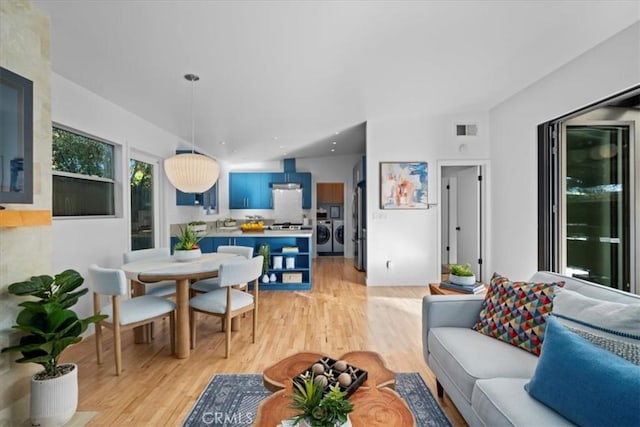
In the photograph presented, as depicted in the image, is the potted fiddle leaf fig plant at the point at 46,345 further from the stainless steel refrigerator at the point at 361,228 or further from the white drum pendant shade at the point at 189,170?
the stainless steel refrigerator at the point at 361,228

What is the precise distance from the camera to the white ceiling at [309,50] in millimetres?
2023

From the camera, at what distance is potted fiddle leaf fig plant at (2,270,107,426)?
1688 millimetres

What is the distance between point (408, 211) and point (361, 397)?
4.01 m

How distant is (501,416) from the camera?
3.92 ft

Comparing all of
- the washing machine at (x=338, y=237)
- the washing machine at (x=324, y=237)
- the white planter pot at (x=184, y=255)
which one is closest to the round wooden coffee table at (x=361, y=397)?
the white planter pot at (x=184, y=255)

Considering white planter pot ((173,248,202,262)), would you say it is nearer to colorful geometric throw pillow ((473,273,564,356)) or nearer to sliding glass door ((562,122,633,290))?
colorful geometric throw pillow ((473,273,564,356))

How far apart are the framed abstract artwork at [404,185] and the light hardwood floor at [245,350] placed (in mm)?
1488

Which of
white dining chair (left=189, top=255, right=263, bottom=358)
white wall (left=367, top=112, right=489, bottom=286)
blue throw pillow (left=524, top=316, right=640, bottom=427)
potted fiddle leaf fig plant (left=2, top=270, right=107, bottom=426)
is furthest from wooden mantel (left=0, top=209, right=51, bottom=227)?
white wall (left=367, top=112, right=489, bottom=286)

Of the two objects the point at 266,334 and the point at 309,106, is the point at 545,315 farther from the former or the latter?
the point at 309,106

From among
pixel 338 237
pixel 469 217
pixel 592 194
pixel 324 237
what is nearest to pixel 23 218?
pixel 592 194

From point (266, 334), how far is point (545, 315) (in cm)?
234

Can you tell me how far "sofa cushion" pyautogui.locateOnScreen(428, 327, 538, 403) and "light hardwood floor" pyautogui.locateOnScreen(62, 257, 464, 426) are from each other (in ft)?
1.36

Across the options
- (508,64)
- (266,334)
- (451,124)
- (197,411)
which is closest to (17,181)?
(197,411)

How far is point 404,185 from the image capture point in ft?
16.3
